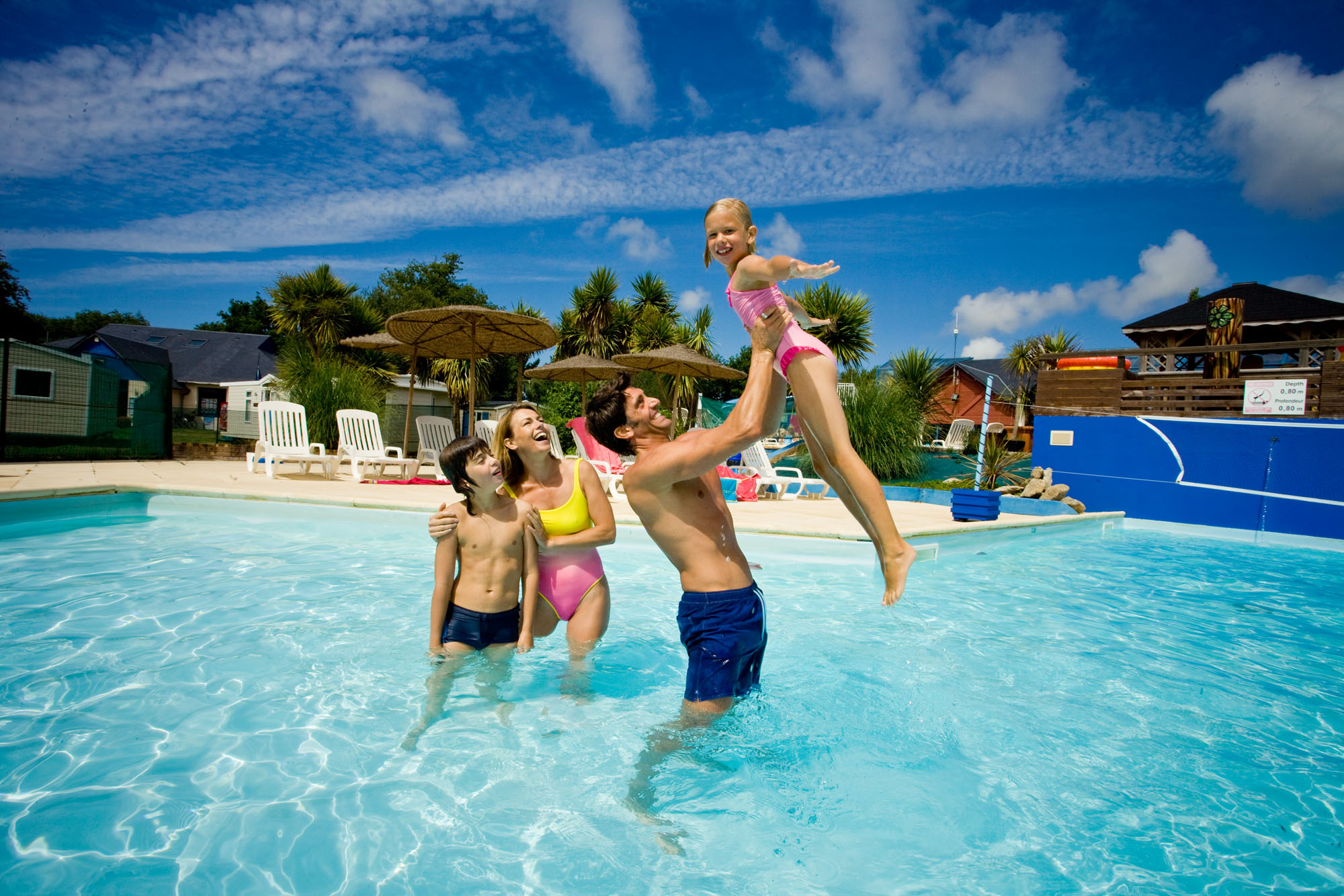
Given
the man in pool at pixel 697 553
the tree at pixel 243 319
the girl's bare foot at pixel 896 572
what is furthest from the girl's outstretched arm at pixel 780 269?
the tree at pixel 243 319

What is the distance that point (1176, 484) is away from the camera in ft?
39.1

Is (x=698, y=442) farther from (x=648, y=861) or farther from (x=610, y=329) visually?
(x=610, y=329)

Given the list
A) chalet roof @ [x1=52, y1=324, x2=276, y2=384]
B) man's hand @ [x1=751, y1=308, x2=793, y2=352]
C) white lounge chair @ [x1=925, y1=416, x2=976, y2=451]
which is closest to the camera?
man's hand @ [x1=751, y1=308, x2=793, y2=352]

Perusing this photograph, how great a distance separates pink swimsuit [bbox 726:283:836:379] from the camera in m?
2.25

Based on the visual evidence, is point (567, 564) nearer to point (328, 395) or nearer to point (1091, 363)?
point (328, 395)

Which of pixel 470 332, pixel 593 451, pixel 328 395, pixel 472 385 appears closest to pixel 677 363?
pixel 593 451

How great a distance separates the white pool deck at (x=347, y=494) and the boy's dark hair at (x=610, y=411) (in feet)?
16.2

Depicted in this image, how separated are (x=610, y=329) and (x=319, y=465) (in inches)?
505

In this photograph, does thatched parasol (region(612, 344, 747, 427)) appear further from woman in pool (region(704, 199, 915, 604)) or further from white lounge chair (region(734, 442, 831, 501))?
woman in pool (region(704, 199, 915, 604))

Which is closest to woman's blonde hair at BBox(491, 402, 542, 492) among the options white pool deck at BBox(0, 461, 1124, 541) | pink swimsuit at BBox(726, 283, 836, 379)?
pink swimsuit at BBox(726, 283, 836, 379)

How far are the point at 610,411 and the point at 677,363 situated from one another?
37.3ft

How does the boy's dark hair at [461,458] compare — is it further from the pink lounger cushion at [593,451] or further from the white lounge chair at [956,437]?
the white lounge chair at [956,437]

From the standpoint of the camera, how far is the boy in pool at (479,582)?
126 inches

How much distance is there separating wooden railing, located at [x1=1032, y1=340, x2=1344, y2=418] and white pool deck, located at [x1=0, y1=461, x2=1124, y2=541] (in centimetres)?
246
